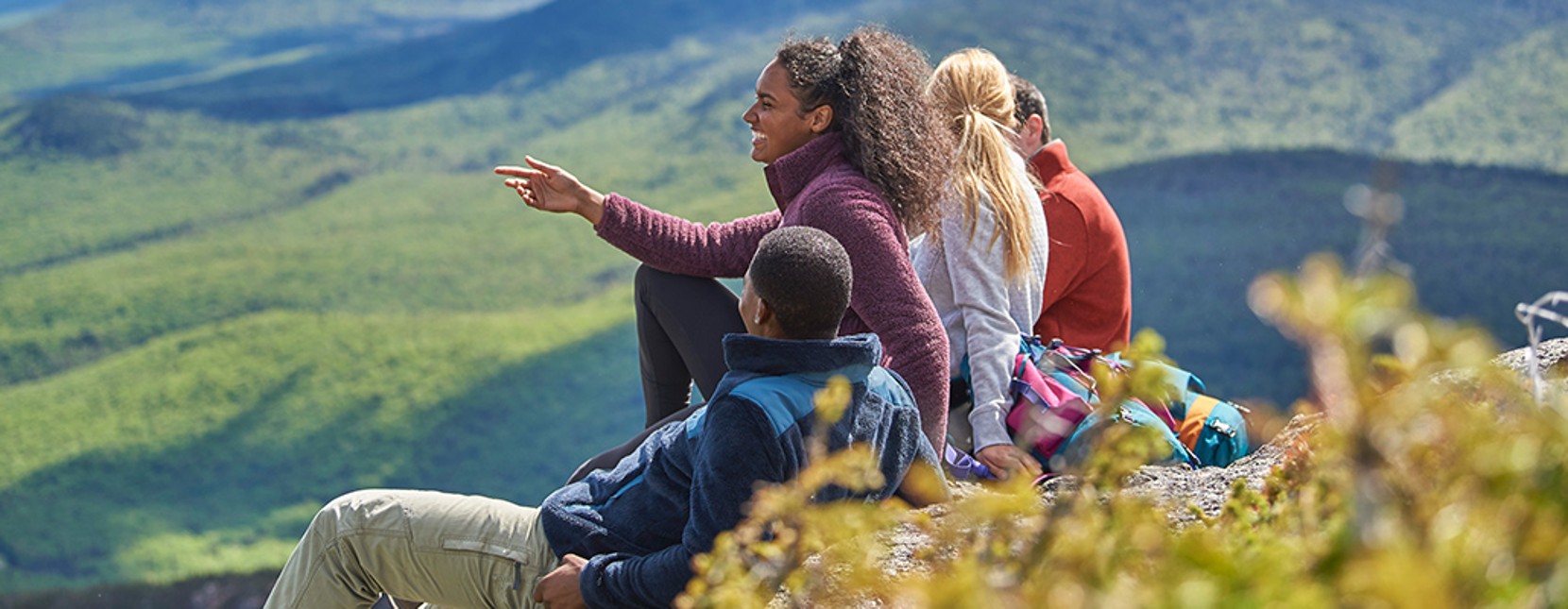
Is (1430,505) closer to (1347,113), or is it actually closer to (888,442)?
(888,442)

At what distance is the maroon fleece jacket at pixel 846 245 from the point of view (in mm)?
2641

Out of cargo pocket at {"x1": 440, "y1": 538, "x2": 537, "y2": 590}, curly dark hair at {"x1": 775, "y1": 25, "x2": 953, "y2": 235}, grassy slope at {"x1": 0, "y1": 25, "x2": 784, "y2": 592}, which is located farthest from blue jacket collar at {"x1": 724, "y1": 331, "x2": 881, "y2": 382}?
grassy slope at {"x1": 0, "y1": 25, "x2": 784, "y2": 592}

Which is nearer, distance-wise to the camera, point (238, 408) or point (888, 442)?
point (888, 442)

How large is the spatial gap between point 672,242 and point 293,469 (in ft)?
46.9

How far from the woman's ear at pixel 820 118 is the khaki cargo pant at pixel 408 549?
113cm

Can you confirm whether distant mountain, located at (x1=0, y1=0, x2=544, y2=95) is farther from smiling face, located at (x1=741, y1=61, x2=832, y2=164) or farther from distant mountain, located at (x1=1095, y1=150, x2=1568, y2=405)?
smiling face, located at (x1=741, y1=61, x2=832, y2=164)

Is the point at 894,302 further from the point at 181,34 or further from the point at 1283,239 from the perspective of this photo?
the point at 181,34

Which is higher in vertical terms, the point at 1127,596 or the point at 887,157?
the point at 1127,596

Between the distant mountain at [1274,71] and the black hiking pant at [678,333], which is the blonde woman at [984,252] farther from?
the distant mountain at [1274,71]

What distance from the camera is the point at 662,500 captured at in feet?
7.00

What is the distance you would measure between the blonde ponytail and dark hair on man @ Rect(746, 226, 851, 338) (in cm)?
90

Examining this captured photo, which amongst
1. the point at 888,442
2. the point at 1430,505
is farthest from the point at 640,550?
the point at 1430,505

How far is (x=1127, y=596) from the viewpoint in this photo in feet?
2.39

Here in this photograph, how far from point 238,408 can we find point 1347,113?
16.4 metres
